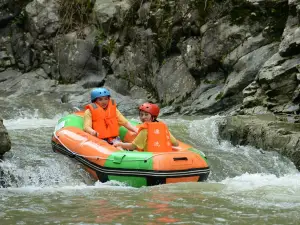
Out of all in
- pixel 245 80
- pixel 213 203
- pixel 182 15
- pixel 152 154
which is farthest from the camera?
pixel 182 15

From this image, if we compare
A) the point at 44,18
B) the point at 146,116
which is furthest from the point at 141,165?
the point at 44,18

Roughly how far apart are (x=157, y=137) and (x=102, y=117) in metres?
1.23

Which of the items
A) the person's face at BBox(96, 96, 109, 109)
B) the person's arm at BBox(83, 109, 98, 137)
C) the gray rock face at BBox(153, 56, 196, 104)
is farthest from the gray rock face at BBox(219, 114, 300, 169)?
the gray rock face at BBox(153, 56, 196, 104)

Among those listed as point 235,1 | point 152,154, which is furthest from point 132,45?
point 152,154

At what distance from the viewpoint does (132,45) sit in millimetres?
15719

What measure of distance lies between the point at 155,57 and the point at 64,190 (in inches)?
372

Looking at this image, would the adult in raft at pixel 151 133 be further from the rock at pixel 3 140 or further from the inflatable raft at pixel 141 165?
the rock at pixel 3 140

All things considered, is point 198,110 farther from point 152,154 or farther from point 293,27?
A: point 152,154

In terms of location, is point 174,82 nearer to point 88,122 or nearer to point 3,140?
point 88,122

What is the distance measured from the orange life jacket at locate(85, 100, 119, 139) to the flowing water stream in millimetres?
729

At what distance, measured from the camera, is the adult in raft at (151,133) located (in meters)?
6.91

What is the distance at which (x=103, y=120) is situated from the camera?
7891 millimetres

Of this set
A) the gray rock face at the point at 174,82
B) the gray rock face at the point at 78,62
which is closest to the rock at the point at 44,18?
the gray rock face at the point at 78,62

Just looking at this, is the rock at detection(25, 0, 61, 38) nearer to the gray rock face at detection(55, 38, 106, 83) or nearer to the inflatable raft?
the gray rock face at detection(55, 38, 106, 83)
